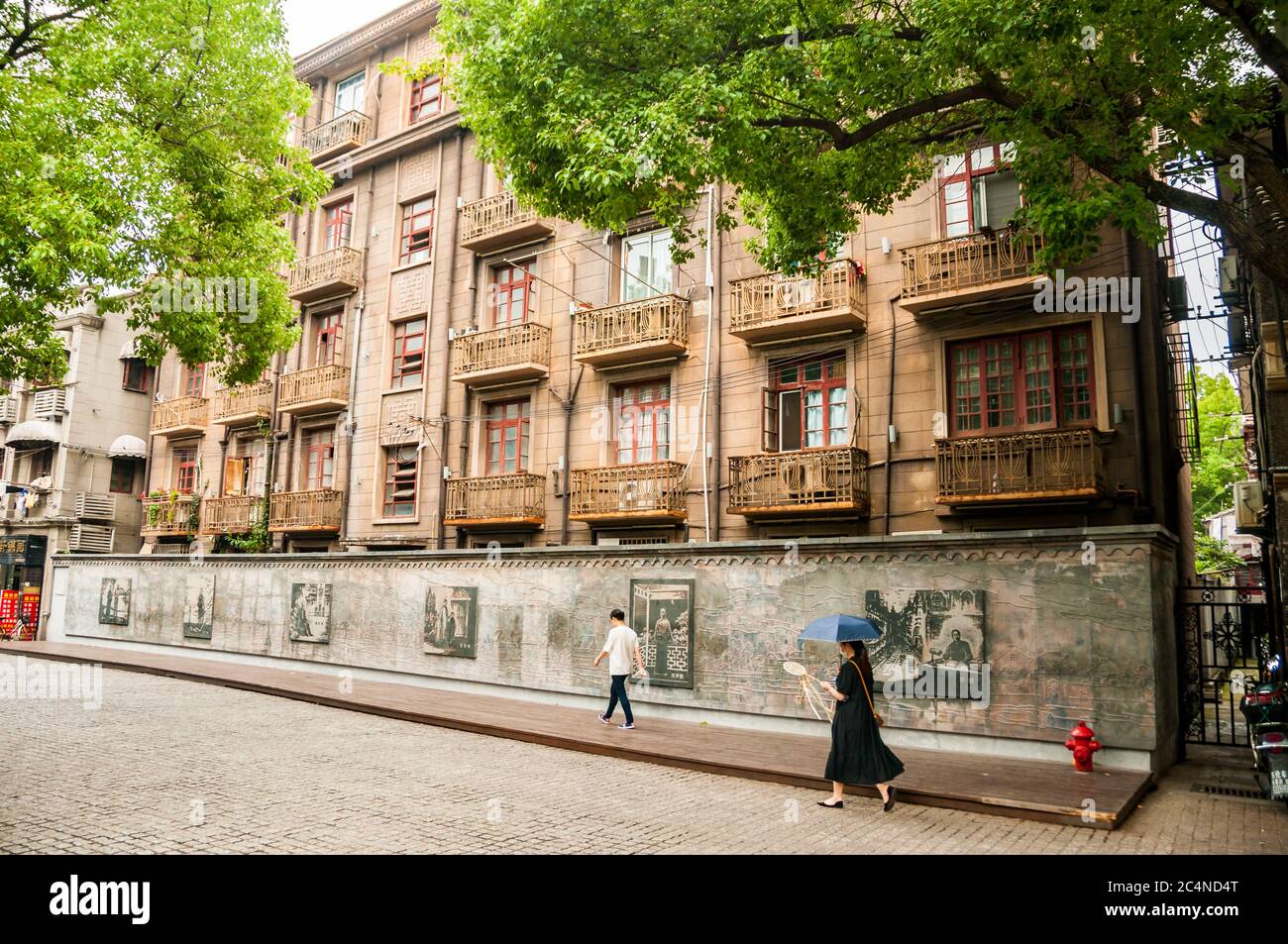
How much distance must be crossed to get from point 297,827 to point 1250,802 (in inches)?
398

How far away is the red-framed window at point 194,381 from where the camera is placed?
31438mm

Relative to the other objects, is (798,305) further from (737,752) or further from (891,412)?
(737,752)

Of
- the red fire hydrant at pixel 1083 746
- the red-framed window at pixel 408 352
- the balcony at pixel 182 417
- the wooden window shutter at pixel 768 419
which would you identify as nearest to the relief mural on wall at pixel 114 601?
the balcony at pixel 182 417

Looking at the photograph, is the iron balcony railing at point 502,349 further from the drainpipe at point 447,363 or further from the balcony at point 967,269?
the balcony at point 967,269

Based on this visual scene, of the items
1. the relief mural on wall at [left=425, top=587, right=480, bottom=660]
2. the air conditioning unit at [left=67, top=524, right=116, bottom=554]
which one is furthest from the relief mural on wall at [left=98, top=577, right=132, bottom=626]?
the relief mural on wall at [left=425, top=587, right=480, bottom=660]

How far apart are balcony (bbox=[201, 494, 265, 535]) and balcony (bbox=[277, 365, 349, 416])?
3.16 meters

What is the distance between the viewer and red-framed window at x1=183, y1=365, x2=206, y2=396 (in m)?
31.4

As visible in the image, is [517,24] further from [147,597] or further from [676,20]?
[147,597]

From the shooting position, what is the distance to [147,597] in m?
25.7

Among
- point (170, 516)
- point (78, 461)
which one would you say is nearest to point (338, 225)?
point (170, 516)

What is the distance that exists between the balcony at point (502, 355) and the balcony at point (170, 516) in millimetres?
12705

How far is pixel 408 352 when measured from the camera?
81.7ft

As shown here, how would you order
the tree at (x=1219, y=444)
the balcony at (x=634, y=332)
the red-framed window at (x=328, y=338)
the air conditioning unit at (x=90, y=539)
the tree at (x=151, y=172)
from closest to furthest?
the tree at (x=151, y=172) < the balcony at (x=634, y=332) < the red-framed window at (x=328, y=338) < the air conditioning unit at (x=90, y=539) < the tree at (x=1219, y=444)

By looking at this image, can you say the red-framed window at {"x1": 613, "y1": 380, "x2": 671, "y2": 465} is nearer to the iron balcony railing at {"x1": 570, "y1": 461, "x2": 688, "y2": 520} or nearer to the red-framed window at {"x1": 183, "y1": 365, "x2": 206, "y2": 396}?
the iron balcony railing at {"x1": 570, "y1": 461, "x2": 688, "y2": 520}
